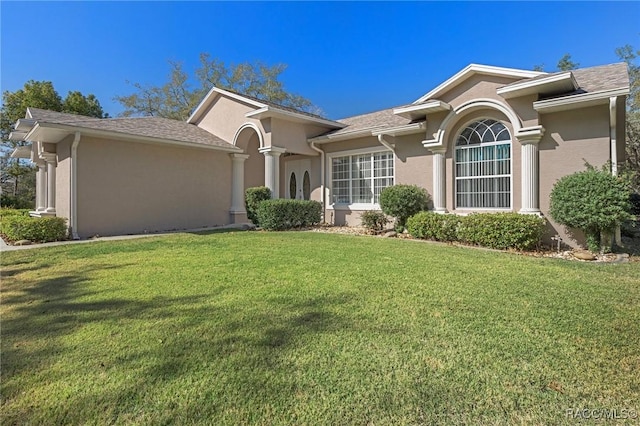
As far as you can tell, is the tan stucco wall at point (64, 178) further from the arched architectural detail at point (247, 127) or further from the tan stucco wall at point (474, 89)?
the tan stucco wall at point (474, 89)

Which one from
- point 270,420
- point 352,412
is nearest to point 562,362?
point 352,412

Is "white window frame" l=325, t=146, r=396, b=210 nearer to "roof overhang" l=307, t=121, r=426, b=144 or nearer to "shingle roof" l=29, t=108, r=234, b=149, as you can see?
"roof overhang" l=307, t=121, r=426, b=144

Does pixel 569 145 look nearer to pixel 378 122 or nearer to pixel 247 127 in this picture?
pixel 378 122

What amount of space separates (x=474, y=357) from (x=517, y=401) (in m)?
0.60

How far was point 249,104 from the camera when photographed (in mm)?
14992

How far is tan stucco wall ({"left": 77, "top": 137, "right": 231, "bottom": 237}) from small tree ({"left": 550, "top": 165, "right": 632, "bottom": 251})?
41.1 ft

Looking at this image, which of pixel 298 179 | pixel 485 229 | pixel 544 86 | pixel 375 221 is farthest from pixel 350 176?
pixel 544 86

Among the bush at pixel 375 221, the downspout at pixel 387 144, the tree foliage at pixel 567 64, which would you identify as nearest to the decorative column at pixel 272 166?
the downspout at pixel 387 144

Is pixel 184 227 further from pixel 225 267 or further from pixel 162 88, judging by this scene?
pixel 162 88

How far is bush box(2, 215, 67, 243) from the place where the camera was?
10.0m

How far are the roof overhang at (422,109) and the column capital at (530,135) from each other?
2.36 metres

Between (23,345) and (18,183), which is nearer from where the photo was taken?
(23,345)

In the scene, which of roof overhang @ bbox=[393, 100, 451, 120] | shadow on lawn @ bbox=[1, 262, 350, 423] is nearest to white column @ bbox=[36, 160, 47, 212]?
shadow on lawn @ bbox=[1, 262, 350, 423]

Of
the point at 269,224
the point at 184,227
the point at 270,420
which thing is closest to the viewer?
the point at 270,420
